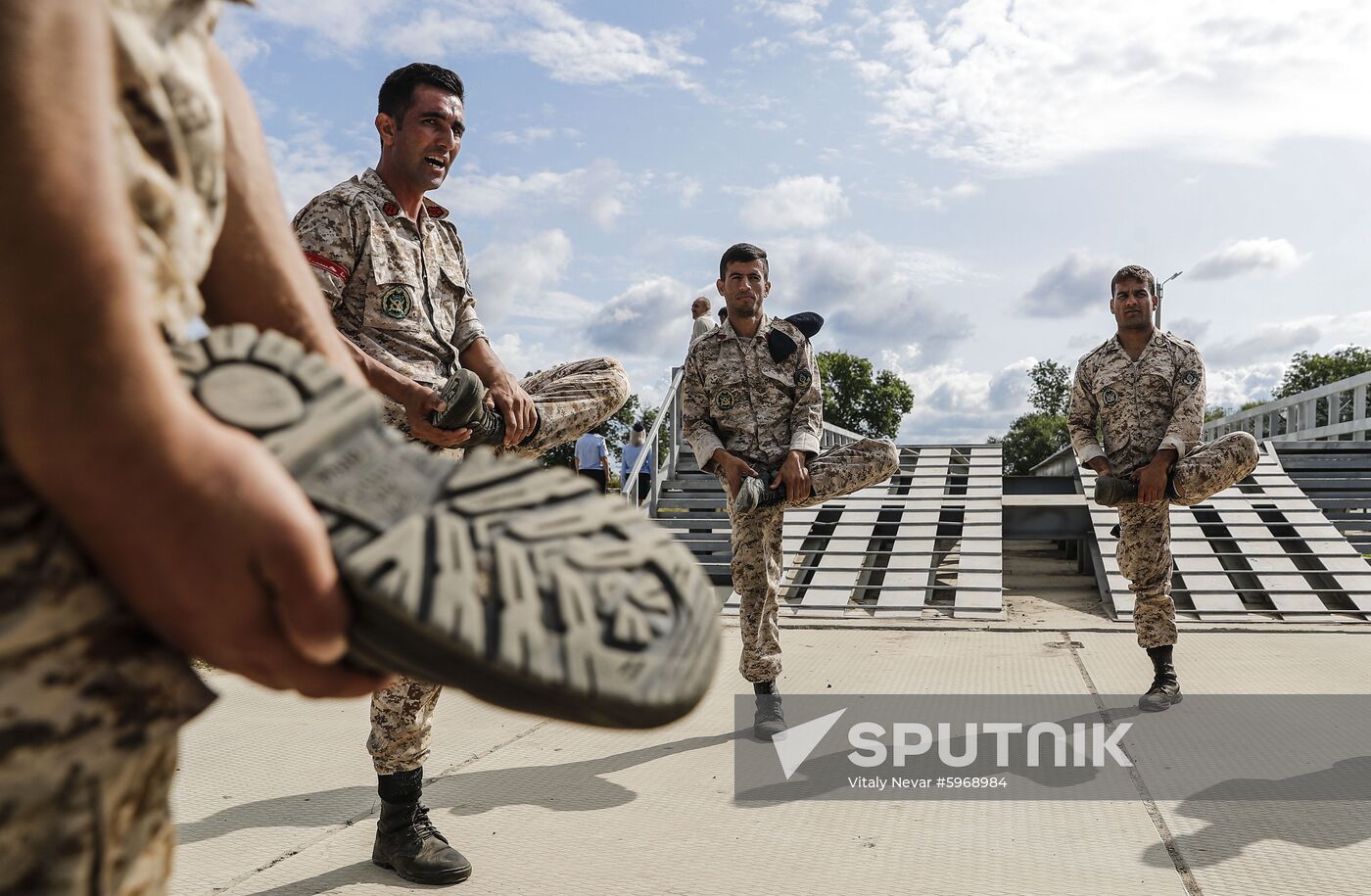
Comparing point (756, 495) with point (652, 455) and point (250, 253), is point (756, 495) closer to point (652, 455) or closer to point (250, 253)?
point (250, 253)

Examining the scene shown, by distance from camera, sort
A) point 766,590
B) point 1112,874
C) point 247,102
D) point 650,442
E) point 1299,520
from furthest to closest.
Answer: point 650,442
point 1299,520
point 766,590
point 1112,874
point 247,102

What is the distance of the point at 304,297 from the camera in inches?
34.7

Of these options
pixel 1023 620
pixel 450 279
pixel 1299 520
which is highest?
pixel 450 279

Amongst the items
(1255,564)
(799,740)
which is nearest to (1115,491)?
(799,740)

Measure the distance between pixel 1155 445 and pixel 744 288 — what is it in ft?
7.24

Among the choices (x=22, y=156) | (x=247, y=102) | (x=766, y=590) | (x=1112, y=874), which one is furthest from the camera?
(x=766, y=590)

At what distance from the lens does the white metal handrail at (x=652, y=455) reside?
9219 millimetres

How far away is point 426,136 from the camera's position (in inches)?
105

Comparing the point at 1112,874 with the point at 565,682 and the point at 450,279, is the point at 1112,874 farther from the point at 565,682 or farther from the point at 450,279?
the point at 565,682

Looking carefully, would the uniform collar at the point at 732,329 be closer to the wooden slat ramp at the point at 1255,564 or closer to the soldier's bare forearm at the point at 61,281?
the wooden slat ramp at the point at 1255,564

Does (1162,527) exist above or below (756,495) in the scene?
below

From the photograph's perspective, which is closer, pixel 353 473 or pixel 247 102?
pixel 353 473

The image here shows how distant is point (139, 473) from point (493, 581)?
0.20 m

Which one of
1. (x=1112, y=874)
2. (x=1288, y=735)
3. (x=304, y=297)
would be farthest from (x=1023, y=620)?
(x=304, y=297)
